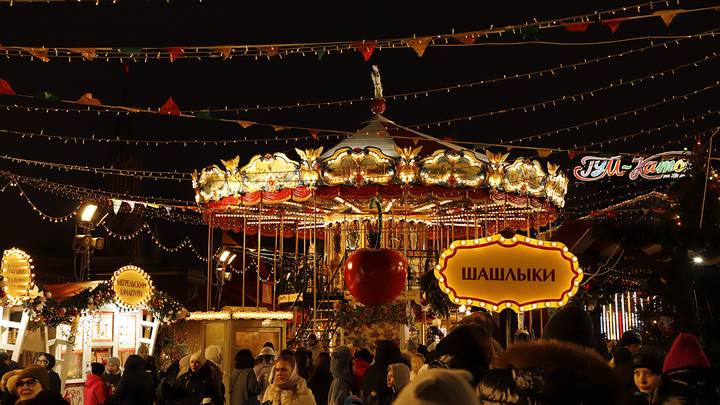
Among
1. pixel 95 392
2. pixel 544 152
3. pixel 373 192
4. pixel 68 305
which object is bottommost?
pixel 95 392

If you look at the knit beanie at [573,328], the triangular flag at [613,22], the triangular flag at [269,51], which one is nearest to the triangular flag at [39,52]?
the triangular flag at [269,51]

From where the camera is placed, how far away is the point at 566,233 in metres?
16.7

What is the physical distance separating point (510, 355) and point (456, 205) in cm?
1811

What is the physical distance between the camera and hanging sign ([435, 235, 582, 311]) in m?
8.52

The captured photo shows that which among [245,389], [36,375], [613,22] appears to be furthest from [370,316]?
[36,375]

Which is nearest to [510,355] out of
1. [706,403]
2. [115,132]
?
[706,403]

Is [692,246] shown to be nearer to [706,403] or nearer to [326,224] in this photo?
[706,403]

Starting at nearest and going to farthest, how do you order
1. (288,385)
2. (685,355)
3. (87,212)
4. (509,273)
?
(685,355) < (288,385) < (509,273) < (87,212)

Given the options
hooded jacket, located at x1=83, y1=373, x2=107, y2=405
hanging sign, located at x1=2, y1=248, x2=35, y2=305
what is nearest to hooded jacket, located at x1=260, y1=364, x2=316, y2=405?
hooded jacket, located at x1=83, y1=373, x2=107, y2=405

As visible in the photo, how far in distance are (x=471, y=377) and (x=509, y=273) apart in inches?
210

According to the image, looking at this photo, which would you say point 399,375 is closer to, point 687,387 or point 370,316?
point 687,387

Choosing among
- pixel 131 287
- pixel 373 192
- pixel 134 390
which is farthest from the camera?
pixel 373 192

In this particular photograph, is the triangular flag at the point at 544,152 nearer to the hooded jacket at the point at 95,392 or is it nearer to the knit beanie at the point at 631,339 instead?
the knit beanie at the point at 631,339

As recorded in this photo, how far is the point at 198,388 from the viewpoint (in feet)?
30.5
